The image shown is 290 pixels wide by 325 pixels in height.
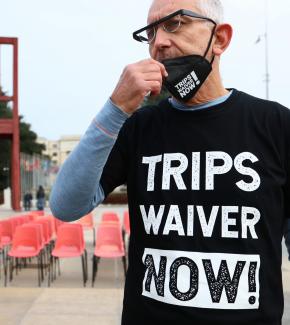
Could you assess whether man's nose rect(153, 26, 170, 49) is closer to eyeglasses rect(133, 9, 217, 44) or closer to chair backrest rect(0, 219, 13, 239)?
eyeglasses rect(133, 9, 217, 44)

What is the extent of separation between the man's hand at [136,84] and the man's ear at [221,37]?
0.32 metres

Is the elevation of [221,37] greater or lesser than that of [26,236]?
greater

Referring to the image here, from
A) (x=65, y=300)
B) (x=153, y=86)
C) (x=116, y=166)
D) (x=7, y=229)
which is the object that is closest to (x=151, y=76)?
(x=153, y=86)

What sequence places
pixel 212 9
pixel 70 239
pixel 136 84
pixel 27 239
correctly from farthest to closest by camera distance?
pixel 70 239 < pixel 27 239 < pixel 212 9 < pixel 136 84

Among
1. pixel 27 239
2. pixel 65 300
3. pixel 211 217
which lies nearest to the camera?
pixel 211 217

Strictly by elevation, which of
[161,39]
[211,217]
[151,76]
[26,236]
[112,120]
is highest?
[161,39]

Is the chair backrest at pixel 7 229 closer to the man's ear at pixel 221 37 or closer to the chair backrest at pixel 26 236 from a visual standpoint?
the chair backrest at pixel 26 236

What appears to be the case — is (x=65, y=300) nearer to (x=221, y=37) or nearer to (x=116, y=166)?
(x=116, y=166)

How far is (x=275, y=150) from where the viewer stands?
4.43 ft

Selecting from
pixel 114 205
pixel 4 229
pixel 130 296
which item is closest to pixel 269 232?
pixel 130 296

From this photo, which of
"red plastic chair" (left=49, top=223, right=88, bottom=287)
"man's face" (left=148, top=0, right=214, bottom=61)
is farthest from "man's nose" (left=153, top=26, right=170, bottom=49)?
"red plastic chair" (left=49, top=223, right=88, bottom=287)

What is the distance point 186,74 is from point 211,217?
0.41 metres

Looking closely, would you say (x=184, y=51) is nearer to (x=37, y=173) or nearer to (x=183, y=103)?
(x=183, y=103)

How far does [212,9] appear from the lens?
56.7 inches
